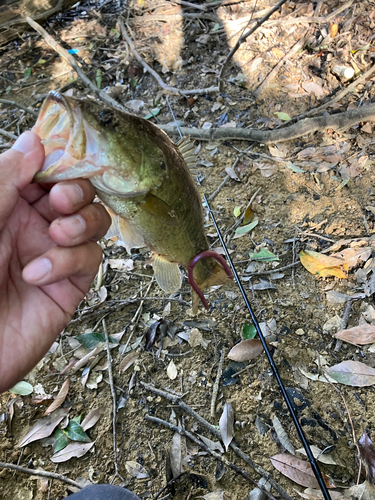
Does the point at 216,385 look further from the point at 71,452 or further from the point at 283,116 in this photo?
the point at 283,116

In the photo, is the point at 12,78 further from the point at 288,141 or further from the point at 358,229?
the point at 358,229

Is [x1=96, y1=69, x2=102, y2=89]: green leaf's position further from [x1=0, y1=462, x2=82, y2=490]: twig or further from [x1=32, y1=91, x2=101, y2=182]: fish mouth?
[x1=0, y1=462, x2=82, y2=490]: twig

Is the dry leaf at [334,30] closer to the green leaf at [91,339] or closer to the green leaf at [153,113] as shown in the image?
the green leaf at [153,113]

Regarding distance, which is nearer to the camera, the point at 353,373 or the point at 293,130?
the point at 353,373

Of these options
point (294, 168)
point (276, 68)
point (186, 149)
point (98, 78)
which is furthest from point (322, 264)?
point (98, 78)

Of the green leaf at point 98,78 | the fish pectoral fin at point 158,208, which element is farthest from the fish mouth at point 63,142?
the green leaf at point 98,78
